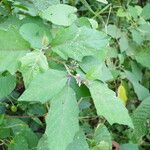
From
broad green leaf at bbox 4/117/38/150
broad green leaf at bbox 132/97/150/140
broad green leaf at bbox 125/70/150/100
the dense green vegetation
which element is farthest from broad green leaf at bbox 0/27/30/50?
broad green leaf at bbox 125/70/150/100

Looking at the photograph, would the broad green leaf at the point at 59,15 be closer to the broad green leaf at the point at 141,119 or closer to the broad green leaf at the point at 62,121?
the broad green leaf at the point at 62,121

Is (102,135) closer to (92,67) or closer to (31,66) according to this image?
(92,67)

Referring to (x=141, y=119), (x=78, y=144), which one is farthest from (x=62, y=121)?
(x=141, y=119)

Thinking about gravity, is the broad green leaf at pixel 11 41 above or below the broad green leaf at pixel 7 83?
above

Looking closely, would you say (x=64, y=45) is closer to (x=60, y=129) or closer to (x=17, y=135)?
(x=60, y=129)

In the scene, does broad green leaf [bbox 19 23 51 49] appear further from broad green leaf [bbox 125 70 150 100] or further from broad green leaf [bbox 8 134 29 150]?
broad green leaf [bbox 125 70 150 100]

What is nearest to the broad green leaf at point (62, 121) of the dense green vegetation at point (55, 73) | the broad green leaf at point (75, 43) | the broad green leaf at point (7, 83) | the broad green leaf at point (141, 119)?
the dense green vegetation at point (55, 73)

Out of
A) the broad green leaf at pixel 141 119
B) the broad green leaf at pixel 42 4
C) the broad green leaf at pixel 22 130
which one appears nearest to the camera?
the broad green leaf at pixel 42 4

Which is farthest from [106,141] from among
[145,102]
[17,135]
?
[145,102]
